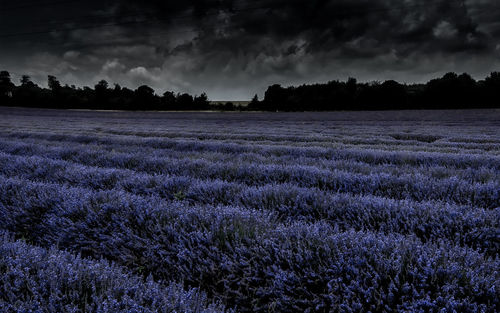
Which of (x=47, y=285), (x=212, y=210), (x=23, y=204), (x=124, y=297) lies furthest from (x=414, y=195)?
(x=23, y=204)

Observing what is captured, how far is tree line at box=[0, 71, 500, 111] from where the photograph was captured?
6225cm

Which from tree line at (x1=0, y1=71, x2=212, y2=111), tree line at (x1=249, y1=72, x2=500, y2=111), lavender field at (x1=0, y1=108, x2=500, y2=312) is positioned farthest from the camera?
tree line at (x1=0, y1=71, x2=212, y2=111)

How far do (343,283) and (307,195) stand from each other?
1.55 m

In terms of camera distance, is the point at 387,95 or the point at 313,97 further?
the point at 313,97

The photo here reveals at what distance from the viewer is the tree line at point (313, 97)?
A: 62250 mm

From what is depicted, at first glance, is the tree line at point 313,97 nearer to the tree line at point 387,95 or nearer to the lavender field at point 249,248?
the tree line at point 387,95

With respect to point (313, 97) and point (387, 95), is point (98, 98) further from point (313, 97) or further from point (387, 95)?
point (387, 95)

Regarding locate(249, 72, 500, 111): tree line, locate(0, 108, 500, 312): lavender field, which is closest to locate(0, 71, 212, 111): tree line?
locate(249, 72, 500, 111): tree line

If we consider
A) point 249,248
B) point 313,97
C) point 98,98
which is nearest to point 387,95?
point 313,97

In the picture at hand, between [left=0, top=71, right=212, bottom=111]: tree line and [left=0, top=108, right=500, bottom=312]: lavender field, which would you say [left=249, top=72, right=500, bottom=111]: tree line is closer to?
[left=0, top=71, right=212, bottom=111]: tree line

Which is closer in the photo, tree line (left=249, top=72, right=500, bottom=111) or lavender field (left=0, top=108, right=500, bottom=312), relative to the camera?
lavender field (left=0, top=108, right=500, bottom=312)

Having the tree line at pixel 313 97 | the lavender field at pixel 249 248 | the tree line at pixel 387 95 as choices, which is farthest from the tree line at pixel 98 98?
the lavender field at pixel 249 248

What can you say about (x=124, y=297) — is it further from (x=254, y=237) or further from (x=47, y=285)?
(x=254, y=237)

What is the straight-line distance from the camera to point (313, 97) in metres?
80.6
